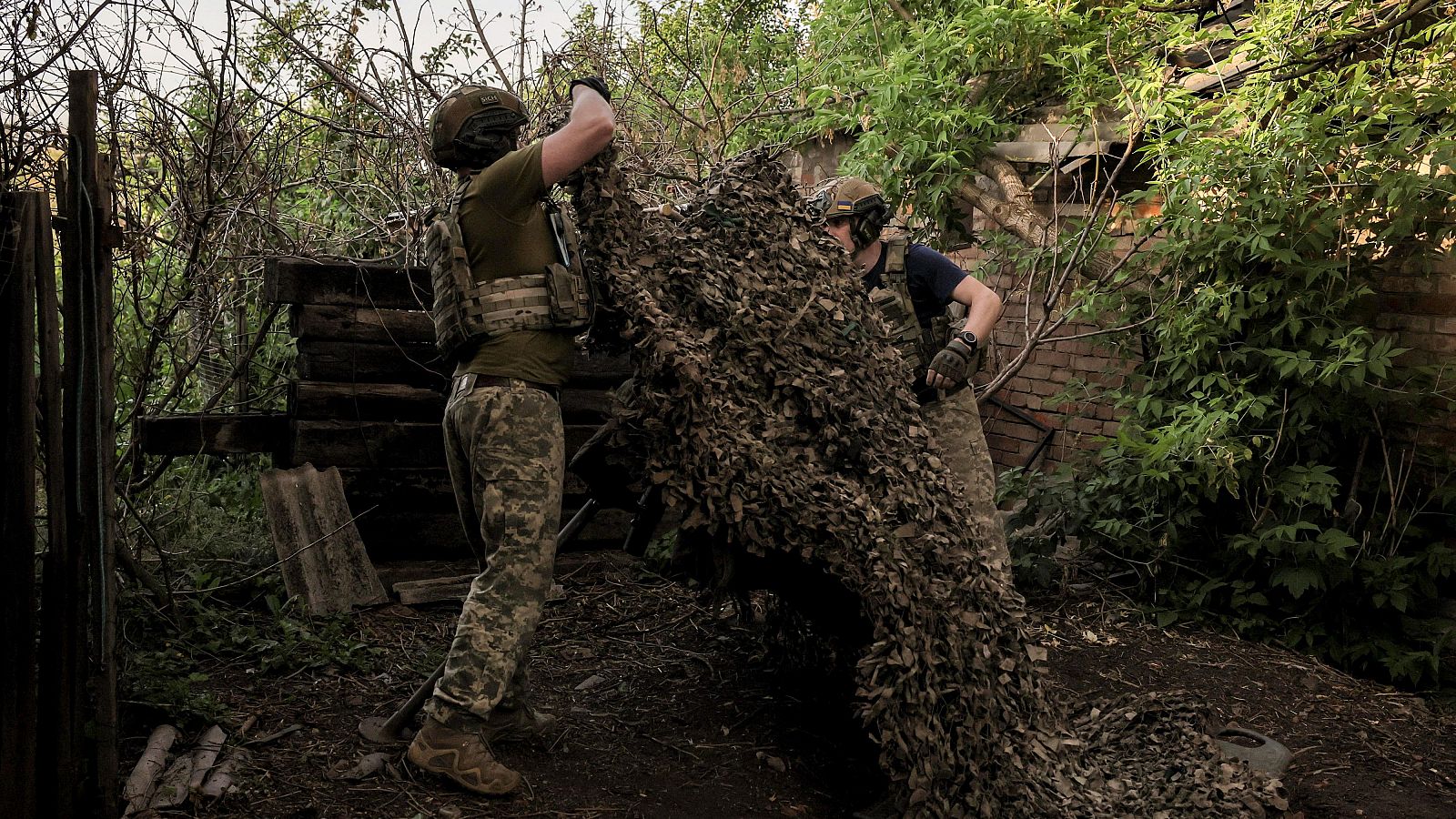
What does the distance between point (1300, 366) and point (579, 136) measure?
4020mm

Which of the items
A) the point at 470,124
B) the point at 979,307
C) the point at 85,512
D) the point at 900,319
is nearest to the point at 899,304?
the point at 900,319

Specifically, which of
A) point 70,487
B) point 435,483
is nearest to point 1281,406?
point 435,483

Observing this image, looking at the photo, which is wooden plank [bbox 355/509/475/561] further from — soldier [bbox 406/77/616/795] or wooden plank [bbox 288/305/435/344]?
soldier [bbox 406/77/616/795]

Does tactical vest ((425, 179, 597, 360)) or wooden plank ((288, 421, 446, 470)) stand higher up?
tactical vest ((425, 179, 597, 360))

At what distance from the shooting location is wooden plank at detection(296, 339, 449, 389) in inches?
211

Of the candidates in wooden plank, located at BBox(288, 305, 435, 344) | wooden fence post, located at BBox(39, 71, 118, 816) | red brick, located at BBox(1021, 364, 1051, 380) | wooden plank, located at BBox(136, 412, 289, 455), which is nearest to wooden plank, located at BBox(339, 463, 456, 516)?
wooden plank, located at BBox(136, 412, 289, 455)

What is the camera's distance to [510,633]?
3.39m

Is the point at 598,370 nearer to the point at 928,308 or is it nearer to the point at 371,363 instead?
the point at 371,363

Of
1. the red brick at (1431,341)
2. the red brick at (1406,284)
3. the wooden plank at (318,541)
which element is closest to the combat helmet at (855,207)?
the wooden plank at (318,541)

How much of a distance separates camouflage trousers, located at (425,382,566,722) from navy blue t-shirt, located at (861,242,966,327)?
2027 millimetres

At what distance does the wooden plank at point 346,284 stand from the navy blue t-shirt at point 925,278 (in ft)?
7.99

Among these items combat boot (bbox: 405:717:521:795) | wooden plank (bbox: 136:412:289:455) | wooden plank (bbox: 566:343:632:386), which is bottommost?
combat boot (bbox: 405:717:521:795)

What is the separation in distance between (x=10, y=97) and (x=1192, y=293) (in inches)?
220

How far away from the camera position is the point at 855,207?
4.70 m
